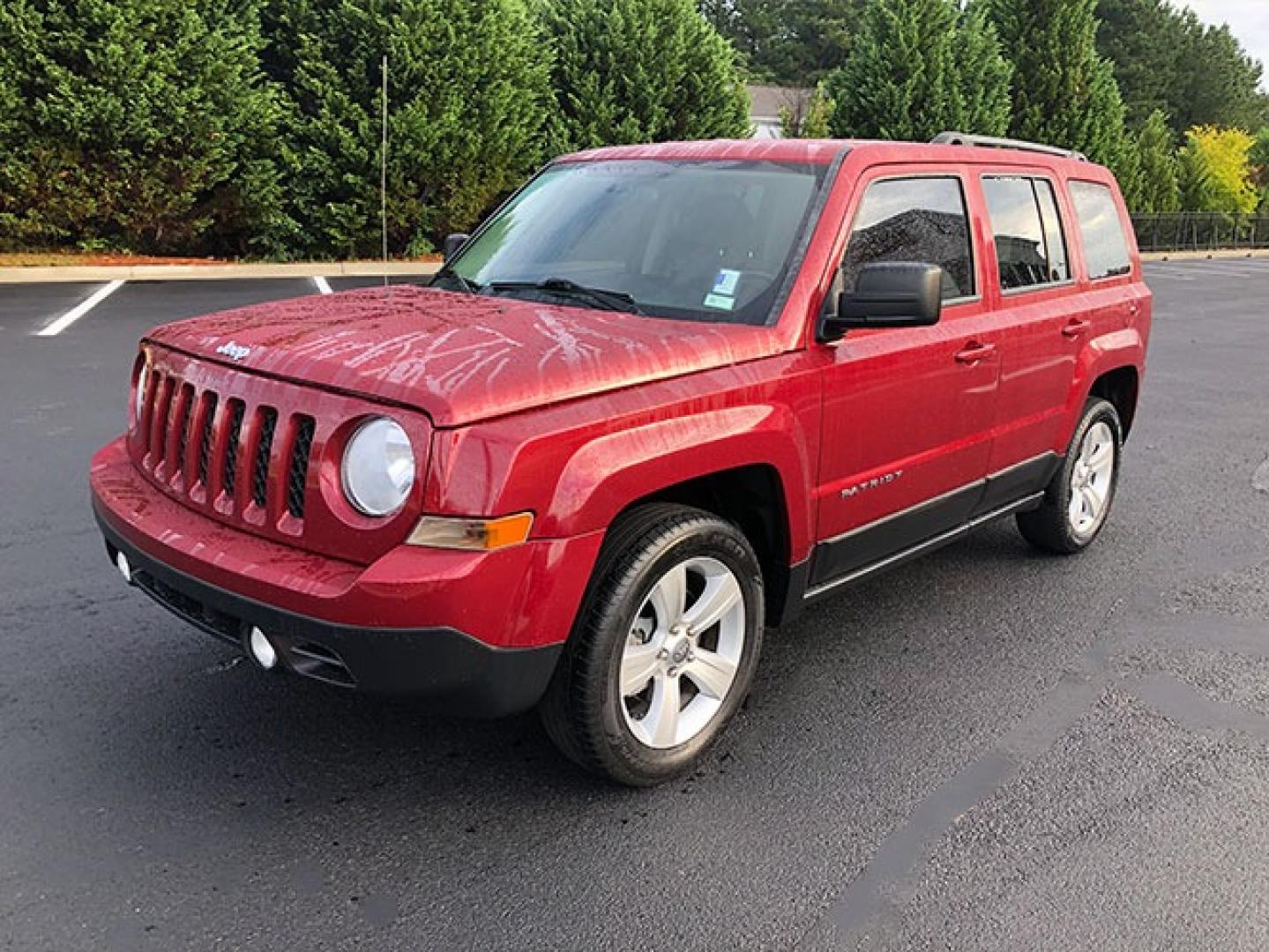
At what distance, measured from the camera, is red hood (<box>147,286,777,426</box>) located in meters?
Result: 2.77

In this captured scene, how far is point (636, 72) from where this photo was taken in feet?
69.8

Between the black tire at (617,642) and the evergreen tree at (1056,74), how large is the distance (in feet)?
99.4

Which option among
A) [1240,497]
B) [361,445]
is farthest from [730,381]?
[1240,497]

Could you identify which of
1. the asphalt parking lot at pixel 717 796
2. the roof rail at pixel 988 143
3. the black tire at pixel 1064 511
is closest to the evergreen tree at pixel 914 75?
the roof rail at pixel 988 143

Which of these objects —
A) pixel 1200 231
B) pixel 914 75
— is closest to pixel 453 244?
pixel 914 75

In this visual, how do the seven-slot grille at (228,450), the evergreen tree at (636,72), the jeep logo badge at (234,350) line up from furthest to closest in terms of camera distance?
the evergreen tree at (636,72)
the jeep logo badge at (234,350)
the seven-slot grille at (228,450)

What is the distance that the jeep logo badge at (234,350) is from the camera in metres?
3.09

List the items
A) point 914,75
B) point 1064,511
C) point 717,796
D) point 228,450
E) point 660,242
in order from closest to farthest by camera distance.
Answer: point 228,450 → point 717,796 → point 660,242 → point 1064,511 → point 914,75

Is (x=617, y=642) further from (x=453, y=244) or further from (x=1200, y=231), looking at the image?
(x=1200, y=231)

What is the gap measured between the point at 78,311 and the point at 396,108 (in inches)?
323

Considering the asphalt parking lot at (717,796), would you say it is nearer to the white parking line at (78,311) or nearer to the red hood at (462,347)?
the red hood at (462,347)

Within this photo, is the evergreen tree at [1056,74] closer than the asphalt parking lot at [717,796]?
No

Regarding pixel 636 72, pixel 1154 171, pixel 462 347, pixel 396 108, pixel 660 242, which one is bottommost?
pixel 462 347

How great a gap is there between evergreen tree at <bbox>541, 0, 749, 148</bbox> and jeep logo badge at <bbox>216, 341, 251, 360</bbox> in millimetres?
18707
